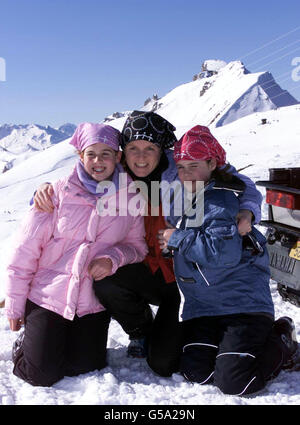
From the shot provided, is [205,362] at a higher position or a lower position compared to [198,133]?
lower

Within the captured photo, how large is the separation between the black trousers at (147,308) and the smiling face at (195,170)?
0.86 metres

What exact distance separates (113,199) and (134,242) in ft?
1.51

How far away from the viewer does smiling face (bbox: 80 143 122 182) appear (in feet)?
10.4

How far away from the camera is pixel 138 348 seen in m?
3.30

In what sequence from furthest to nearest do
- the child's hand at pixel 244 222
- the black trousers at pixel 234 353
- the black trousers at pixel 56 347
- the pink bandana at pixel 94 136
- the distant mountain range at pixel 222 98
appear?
1. the distant mountain range at pixel 222 98
2. the pink bandana at pixel 94 136
3. the child's hand at pixel 244 222
4. the black trousers at pixel 56 347
5. the black trousers at pixel 234 353

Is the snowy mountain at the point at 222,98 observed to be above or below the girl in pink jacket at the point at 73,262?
above

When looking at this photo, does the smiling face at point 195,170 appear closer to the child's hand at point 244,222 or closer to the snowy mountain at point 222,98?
the child's hand at point 244,222

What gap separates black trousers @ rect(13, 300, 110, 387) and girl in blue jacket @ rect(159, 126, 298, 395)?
27.2 inches

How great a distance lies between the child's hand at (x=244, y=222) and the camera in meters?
2.92

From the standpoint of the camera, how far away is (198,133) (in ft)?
10.4

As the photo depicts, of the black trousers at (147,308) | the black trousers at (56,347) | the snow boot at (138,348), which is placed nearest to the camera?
the black trousers at (56,347)

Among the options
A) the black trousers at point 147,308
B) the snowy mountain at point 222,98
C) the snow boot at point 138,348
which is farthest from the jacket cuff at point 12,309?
the snowy mountain at point 222,98
